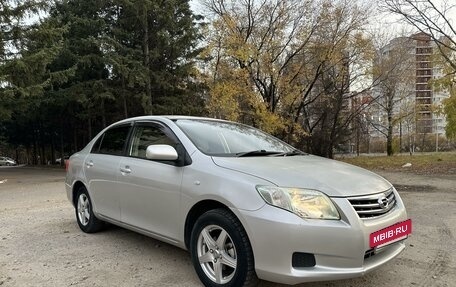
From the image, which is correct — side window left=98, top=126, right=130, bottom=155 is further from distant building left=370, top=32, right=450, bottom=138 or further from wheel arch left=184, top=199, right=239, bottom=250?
distant building left=370, top=32, right=450, bottom=138

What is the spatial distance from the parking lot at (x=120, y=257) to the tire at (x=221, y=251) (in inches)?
11.5

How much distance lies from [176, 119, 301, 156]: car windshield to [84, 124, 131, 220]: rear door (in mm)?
1061

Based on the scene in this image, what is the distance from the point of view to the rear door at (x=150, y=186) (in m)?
4.12

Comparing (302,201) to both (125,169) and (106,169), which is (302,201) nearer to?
(125,169)

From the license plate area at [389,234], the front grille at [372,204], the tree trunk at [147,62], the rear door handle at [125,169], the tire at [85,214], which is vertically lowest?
the tire at [85,214]

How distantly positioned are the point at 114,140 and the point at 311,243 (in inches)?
128

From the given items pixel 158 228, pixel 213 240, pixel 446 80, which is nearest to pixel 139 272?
pixel 158 228

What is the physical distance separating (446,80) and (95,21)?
55.2ft

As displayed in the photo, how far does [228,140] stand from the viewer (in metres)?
4.59

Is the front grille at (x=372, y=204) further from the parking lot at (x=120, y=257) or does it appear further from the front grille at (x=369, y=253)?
the parking lot at (x=120, y=257)

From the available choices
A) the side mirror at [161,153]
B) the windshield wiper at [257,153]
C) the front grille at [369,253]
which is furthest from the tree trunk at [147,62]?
the front grille at [369,253]

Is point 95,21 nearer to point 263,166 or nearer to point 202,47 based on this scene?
point 202,47

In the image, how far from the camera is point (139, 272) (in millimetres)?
4270

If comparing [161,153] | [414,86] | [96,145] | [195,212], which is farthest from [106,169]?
[414,86]
